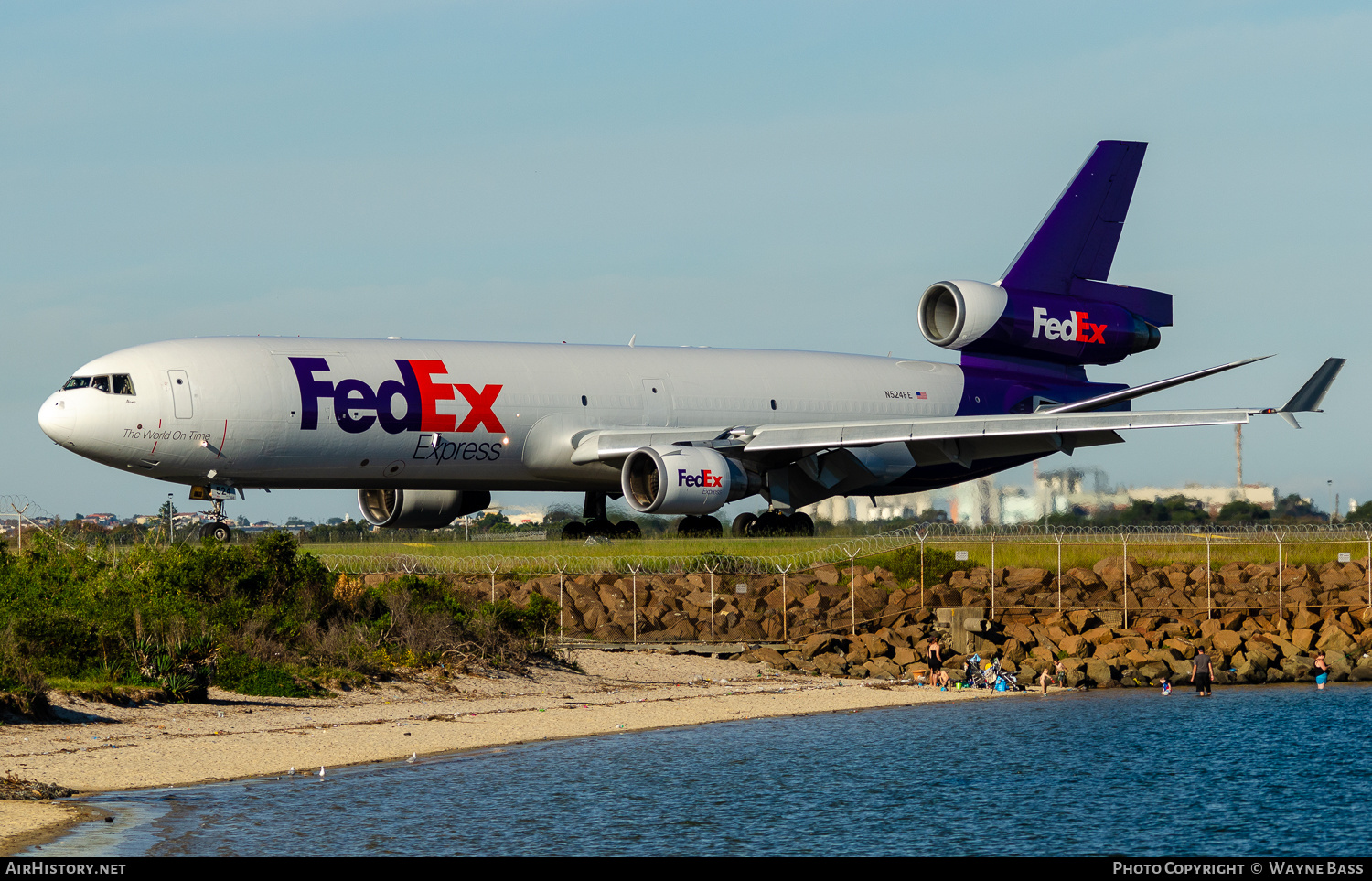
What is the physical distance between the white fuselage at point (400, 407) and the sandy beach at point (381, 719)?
7.85 meters

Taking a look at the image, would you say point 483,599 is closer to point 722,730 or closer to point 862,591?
point 862,591

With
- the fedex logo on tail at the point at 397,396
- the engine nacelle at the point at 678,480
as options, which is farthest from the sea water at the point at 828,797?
the fedex logo on tail at the point at 397,396

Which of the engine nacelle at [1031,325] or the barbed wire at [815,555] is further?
the engine nacelle at [1031,325]

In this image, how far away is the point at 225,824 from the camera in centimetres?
1531

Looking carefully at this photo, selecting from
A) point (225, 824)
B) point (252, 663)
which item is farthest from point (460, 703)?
point (225, 824)

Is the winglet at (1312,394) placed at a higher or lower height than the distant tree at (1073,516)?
higher

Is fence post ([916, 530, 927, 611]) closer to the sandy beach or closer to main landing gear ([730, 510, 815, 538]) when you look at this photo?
main landing gear ([730, 510, 815, 538])

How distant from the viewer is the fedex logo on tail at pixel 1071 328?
4416 centimetres

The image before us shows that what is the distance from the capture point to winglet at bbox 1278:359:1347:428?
1282 inches

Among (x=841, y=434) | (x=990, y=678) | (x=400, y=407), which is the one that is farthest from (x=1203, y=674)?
(x=400, y=407)

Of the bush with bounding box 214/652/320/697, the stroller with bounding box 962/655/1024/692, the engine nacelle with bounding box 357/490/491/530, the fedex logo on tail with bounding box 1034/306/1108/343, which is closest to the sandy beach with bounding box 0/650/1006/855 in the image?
the bush with bounding box 214/652/320/697

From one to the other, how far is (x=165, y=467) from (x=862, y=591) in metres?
14.9

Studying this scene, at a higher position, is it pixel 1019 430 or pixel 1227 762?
pixel 1019 430

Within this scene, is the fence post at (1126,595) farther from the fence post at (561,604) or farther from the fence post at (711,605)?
the fence post at (561,604)
